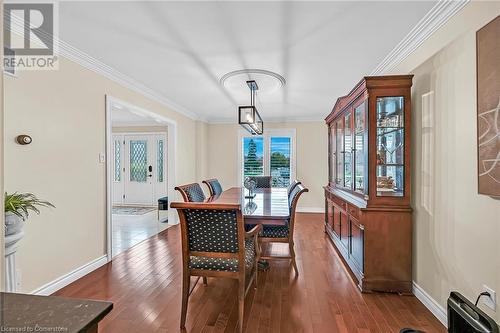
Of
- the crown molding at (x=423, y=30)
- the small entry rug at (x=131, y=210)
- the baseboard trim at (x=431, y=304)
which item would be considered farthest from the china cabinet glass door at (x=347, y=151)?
the small entry rug at (x=131, y=210)

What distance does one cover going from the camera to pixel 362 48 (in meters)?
2.69

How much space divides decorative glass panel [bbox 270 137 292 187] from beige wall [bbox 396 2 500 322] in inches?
170

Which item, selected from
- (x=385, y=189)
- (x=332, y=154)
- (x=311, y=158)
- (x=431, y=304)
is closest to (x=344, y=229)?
(x=385, y=189)

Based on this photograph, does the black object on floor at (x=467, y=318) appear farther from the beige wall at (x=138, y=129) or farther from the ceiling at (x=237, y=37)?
the beige wall at (x=138, y=129)

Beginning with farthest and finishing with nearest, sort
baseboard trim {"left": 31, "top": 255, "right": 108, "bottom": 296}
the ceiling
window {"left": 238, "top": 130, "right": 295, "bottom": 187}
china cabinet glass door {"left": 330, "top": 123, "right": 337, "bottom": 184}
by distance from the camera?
window {"left": 238, "top": 130, "right": 295, "bottom": 187}, china cabinet glass door {"left": 330, "top": 123, "right": 337, "bottom": 184}, baseboard trim {"left": 31, "top": 255, "right": 108, "bottom": 296}, the ceiling

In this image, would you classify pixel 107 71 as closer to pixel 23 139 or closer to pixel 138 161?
pixel 23 139

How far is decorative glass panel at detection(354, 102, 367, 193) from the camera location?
2739 mm

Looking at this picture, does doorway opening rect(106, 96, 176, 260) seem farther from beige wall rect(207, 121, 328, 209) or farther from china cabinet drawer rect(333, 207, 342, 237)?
china cabinet drawer rect(333, 207, 342, 237)

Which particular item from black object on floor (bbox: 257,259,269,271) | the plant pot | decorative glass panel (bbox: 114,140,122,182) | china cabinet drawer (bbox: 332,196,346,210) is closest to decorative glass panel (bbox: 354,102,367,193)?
china cabinet drawer (bbox: 332,196,346,210)

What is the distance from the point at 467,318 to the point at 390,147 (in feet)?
4.97

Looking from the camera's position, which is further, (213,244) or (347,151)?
(347,151)

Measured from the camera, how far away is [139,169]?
24.8 feet

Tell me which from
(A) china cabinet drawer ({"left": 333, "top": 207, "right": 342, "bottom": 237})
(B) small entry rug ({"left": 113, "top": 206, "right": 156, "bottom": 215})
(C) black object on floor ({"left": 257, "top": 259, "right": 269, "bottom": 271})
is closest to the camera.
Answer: (C) black object on floor ({"left": 257, "top": 259, "right": 269, "bottom": 271})

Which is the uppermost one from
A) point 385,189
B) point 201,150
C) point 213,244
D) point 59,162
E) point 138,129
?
point 138,129
